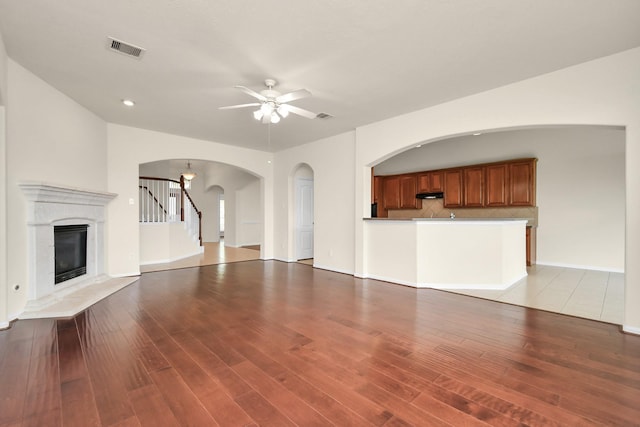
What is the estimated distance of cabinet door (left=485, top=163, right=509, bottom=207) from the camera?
21.4 ft

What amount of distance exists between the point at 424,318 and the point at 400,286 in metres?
1.48

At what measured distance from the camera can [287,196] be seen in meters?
7.38

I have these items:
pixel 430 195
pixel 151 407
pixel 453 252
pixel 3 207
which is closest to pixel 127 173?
pixel 3 207

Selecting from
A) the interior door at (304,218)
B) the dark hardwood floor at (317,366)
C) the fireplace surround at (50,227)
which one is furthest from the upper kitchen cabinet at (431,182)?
the fireplace surround at (50,227)

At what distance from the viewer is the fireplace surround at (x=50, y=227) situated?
11.4ft

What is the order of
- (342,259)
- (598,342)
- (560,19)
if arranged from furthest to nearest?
(342,259) < (598,342) < (560,19)

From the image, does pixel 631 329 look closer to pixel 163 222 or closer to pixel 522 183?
pixel 522 183

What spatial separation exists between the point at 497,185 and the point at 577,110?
12.1 ft

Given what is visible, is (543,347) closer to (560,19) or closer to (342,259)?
(560,19)

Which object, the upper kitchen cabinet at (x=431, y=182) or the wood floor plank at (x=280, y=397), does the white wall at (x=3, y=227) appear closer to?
the wood floor plank at (x=280, y=397)

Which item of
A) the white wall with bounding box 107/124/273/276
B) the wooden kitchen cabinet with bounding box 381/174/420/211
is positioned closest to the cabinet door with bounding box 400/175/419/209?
the wooden kitchen cabinet with bounding box 381/174/420/211

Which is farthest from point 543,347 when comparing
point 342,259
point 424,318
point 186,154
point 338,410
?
point 186,154

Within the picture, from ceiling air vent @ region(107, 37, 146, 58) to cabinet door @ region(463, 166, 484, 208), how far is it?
7.02 meters

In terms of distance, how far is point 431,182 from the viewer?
25.1ft
